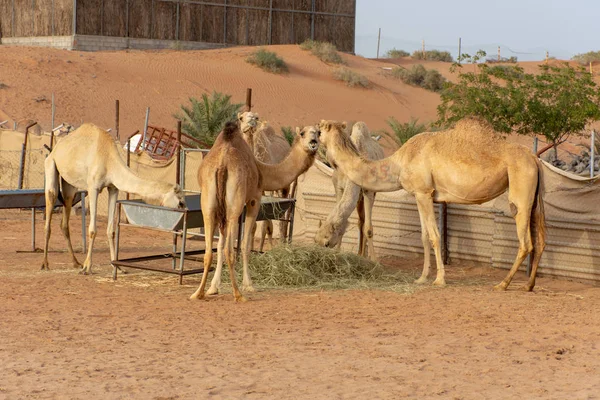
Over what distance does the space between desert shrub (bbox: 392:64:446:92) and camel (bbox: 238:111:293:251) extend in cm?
3647

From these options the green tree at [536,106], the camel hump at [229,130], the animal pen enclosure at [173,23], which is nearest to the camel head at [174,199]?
the camel hump at [229,130]

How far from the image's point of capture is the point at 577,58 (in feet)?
226

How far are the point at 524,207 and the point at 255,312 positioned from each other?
3.35 metres

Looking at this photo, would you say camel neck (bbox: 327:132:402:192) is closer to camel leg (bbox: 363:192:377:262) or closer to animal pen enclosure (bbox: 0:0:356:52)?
camel leg (bbox: 363:192:377:262)

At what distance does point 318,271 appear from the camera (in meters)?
11.5

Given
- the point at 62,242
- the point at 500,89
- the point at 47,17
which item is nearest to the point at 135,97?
the point at 47,17

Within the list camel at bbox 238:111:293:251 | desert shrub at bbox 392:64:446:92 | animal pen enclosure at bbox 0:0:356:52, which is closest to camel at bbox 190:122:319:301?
camel at bbox 238:111:293:251

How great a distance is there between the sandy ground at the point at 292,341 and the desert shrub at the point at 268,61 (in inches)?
1331

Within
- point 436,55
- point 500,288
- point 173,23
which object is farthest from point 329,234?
point 436,55

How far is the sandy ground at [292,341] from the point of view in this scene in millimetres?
6570

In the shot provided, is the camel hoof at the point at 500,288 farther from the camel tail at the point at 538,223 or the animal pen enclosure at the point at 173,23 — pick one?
the animal pen enclosure at the point at 173,23

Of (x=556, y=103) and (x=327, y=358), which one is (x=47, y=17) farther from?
(x=327, y=358)

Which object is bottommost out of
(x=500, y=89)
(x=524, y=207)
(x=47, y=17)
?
(x=524, y=207)

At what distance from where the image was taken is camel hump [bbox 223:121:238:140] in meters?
10.1
